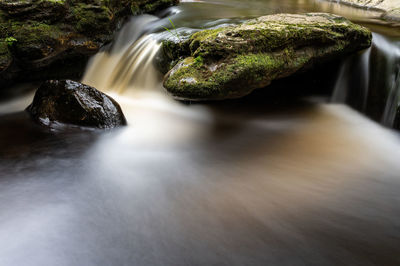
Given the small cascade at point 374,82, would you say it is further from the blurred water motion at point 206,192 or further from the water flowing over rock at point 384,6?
the water flowing over rock at point 384,6

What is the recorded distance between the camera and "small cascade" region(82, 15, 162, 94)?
5.30 m

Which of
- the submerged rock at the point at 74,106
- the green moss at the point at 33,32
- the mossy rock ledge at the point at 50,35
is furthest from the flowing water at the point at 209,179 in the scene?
the green moss at the point at 33,32

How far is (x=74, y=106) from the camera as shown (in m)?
3.98

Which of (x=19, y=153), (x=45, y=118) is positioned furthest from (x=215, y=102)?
(x=19, y=153)

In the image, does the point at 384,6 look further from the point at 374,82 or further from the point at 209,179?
the point at 209,179

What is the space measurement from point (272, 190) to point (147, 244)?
4.61 ft

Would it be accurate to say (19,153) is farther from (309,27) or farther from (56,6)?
(309,27)

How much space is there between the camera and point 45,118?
13.5 feet

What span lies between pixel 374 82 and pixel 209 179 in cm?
333

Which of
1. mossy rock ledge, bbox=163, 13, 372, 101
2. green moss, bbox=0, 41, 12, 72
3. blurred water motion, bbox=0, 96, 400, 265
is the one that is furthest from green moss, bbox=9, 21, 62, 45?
mossy rock ledge, bbox=163, 13, 372, 101

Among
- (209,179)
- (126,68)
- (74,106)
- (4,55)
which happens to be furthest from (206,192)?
(4,55)

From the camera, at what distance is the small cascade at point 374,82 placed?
4371 millimetres

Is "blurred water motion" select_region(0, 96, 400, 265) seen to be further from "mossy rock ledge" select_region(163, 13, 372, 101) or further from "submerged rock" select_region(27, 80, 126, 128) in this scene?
"mossy rock ledge" select_region(163, 13, 372, 101)

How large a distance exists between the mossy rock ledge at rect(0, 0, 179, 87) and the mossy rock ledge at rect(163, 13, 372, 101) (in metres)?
2.04
